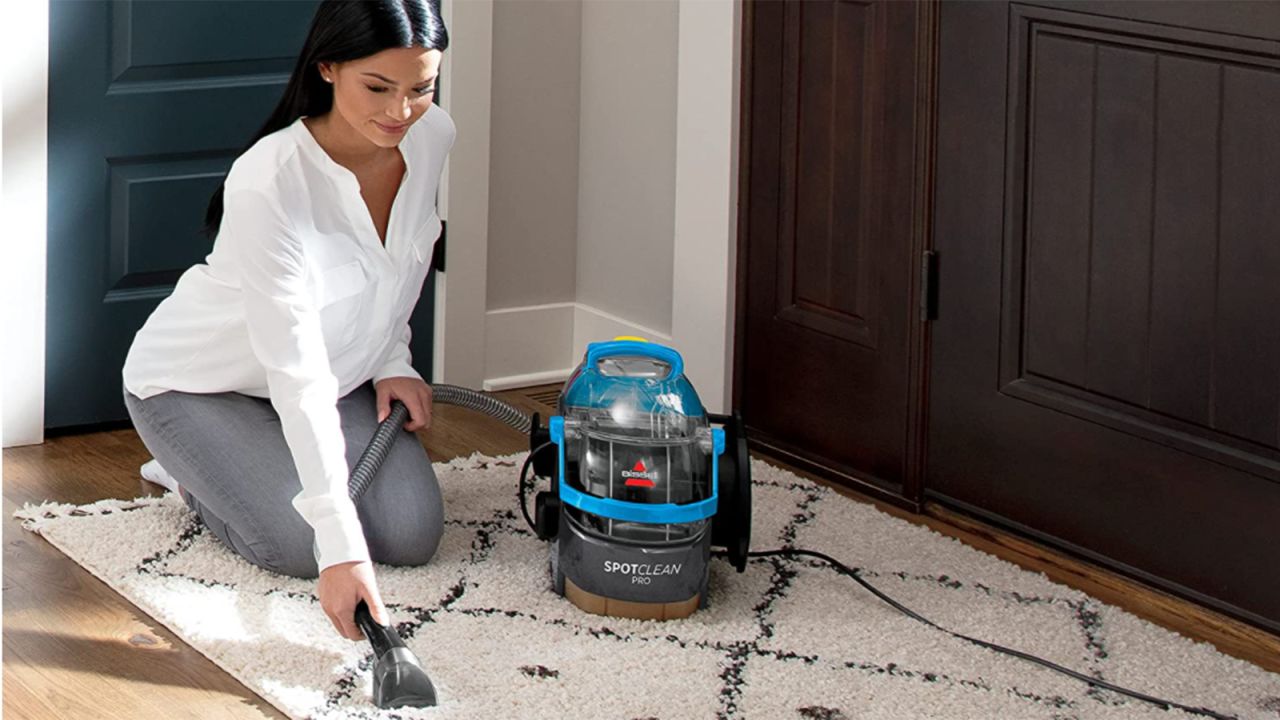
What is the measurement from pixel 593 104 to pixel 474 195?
33 cm

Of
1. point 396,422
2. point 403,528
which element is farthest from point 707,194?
point 403,528

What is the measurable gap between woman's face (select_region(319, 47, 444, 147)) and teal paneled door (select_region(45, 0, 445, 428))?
3.17 feet

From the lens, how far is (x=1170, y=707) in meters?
1.72

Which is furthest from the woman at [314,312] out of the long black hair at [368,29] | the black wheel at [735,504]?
the black wheel at [735,504]

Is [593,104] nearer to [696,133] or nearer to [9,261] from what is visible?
[696,133]

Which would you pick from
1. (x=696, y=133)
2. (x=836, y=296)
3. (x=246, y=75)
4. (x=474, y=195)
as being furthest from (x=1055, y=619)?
(x=246, y=75)

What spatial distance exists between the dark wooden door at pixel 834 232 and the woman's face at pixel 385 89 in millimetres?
902

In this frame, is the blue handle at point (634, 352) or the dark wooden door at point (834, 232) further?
the dark wooden door at point (834, 232)

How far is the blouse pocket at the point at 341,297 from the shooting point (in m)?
1.99

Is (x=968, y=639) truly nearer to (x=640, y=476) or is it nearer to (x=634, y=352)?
(x=640, y=476)

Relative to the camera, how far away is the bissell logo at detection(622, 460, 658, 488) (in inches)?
74.0

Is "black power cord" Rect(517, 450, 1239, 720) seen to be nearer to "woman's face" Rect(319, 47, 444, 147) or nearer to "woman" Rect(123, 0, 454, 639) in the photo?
"woman" Rect(123, 0, 454, 639)

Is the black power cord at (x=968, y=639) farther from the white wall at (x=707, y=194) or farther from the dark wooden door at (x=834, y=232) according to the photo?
the white wall at (x=707, y=194)

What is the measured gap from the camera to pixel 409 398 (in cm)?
220
